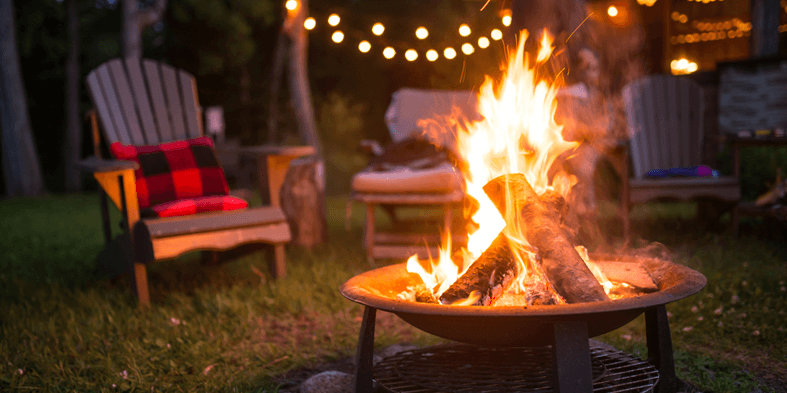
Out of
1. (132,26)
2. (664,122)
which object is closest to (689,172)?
(664,122)

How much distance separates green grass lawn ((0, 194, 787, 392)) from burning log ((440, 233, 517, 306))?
72cm

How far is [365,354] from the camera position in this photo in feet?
5.18

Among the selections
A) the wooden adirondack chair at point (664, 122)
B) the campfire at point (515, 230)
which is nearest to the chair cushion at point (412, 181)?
the campfire at point (515, 230)

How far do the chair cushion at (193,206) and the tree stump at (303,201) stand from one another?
103cm

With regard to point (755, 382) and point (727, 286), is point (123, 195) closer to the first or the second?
point (755, 382)

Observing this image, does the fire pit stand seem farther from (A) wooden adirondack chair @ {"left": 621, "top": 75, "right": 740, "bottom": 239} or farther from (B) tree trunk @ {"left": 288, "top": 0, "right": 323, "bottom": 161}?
(B) tree trunk @ {"left": 288, "top": 0, "right": 323, "bottom": 161}

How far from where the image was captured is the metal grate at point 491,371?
5.21ft

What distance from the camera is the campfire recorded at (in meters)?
1.60

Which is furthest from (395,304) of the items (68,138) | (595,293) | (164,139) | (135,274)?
(68,138)

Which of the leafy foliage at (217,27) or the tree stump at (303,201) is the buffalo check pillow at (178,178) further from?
the leafy foliage at (217,27)

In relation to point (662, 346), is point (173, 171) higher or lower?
higher

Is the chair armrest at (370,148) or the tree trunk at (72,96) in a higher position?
the tree trunk at (72,96)

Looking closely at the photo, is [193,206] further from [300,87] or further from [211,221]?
[300,87]

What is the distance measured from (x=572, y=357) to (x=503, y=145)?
0.89m
